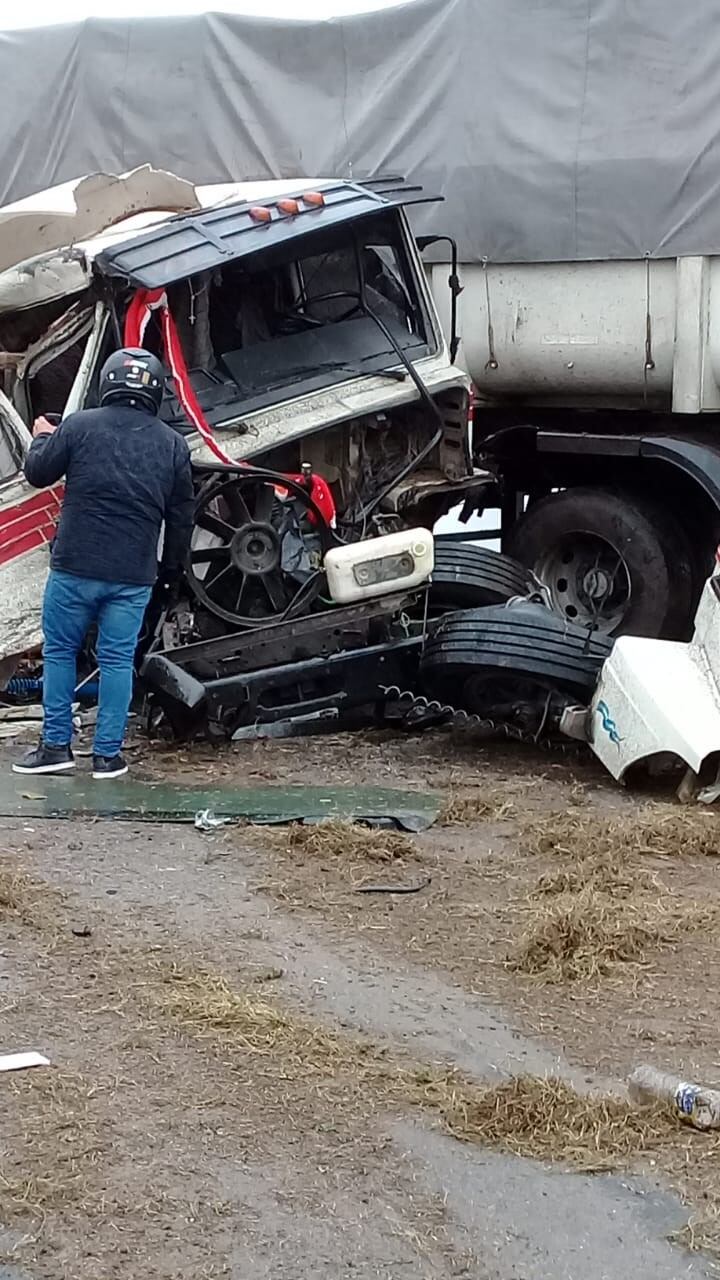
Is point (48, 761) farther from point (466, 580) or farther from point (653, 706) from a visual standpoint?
point (653, 706)

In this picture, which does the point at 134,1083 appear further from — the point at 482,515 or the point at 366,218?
the point at 482,515

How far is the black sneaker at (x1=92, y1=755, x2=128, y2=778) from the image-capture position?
6707 mm

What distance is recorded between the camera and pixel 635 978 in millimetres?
4426

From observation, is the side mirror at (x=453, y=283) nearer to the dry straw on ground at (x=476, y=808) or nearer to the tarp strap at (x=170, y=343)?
the tarp strap at (x=170, y=343)

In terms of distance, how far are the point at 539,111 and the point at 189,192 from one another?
1946 mm

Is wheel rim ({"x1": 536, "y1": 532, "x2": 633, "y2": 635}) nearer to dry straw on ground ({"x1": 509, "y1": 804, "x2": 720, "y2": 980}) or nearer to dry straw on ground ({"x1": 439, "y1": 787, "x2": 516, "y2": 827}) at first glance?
dry straw on ground ({"x1": 439, "y1": 787, "x2": 516, "y2": 827})

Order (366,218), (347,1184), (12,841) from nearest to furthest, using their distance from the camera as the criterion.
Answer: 1. (347,1184)
2. (12,841)
3. (366,218)

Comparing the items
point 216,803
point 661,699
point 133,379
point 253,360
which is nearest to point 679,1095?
point 661,699

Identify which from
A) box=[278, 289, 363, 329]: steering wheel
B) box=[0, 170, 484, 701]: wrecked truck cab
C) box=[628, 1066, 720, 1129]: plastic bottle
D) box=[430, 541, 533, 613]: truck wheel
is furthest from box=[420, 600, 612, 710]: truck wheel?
box=[628, 1066, 720, 1129]: plastic bottle

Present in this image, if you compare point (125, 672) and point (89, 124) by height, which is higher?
point (89, 124)

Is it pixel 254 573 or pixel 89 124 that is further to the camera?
pixel 89 124

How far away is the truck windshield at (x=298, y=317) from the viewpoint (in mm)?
7312

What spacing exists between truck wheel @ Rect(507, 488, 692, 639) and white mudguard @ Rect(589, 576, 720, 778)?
1842mm

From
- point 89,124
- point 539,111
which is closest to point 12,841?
point 539,111
